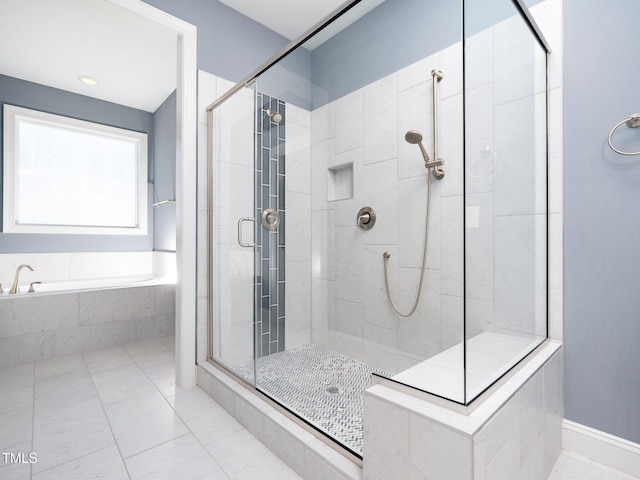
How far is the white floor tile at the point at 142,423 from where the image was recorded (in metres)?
1.41

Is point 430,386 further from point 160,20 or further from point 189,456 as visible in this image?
point 160,20

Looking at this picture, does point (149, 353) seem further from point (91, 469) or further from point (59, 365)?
point (91, 469)

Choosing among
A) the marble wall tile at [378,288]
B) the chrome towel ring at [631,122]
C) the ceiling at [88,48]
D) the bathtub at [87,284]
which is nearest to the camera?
the chrome towel ring at [631,122]

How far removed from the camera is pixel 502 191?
1140 mm

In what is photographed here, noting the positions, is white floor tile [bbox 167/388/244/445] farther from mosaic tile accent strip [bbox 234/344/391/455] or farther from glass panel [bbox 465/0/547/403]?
glass panel [bbox 465/0/547/403]

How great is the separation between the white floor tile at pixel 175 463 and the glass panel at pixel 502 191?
1044 millimetres

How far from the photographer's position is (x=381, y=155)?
1.80 m

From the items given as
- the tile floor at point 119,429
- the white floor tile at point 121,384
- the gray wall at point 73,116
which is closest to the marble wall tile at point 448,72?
the tile floor at point 119,429

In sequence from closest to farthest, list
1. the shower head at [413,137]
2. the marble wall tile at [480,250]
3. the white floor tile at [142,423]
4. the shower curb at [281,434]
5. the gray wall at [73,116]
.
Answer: the marble wall tile at [480,250] → the shower curb at [281,434] → the white floor tile at [142,423] → the shower head at [413,137] → the gray wall at [73,116]

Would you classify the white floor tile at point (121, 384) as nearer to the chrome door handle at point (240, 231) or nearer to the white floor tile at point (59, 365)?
the white floor tile at point (59, 365)

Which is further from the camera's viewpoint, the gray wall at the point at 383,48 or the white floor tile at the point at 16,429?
the gray wall at the point at 383,48

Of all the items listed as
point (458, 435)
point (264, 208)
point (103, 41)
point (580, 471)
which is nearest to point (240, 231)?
point (264, 208)

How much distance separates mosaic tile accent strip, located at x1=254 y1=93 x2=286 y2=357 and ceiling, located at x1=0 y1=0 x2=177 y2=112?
0.86 metres

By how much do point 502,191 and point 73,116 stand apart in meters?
4.19
